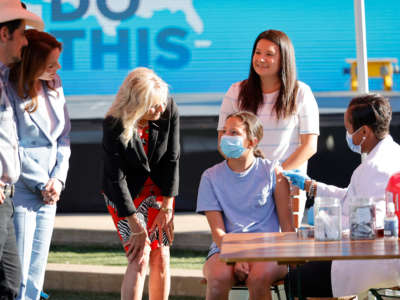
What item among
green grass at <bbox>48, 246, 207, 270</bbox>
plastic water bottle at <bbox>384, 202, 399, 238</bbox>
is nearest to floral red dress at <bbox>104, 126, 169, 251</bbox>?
plastic water bottle at <bbox>384, 202, 399, 238</bbox>

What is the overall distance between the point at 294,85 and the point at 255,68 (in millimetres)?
253

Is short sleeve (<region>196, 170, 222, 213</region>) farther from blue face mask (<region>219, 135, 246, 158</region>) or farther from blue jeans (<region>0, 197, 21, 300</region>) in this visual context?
blue jeans (<region>0, 197, 21, 300</region>)

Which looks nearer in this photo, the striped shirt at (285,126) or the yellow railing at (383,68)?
the striped shirt at (285,126)

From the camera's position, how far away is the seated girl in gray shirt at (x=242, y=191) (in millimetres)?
3625

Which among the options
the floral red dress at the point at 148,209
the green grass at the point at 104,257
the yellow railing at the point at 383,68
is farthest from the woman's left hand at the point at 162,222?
the yellow railing at the point at 383,68

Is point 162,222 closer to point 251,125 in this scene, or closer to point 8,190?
point 251,125

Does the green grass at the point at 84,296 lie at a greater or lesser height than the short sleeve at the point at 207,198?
lesser

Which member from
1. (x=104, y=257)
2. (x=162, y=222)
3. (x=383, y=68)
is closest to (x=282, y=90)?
(x=162, y=222)

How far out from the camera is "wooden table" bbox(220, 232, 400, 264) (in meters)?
2.56

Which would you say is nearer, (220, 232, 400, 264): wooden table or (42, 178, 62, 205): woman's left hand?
(220, 232, 400, 264): wooden table

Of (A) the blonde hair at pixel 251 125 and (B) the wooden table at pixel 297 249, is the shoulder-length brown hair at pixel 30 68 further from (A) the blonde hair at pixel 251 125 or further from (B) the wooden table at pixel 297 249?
(B) the wooden table at pixel 297 249

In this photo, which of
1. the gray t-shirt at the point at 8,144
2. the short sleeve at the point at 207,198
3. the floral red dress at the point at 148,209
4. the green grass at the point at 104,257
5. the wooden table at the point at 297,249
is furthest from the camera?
the green grass at the point at 104,257

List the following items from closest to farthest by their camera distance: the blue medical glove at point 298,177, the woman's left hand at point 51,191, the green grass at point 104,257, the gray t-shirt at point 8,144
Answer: the gray t-shirt at point 8,144
the woman's left hand at point 51,191
the blue medical glove at point 298,177
the green grass at point 104,257

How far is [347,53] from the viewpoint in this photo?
7891mm
